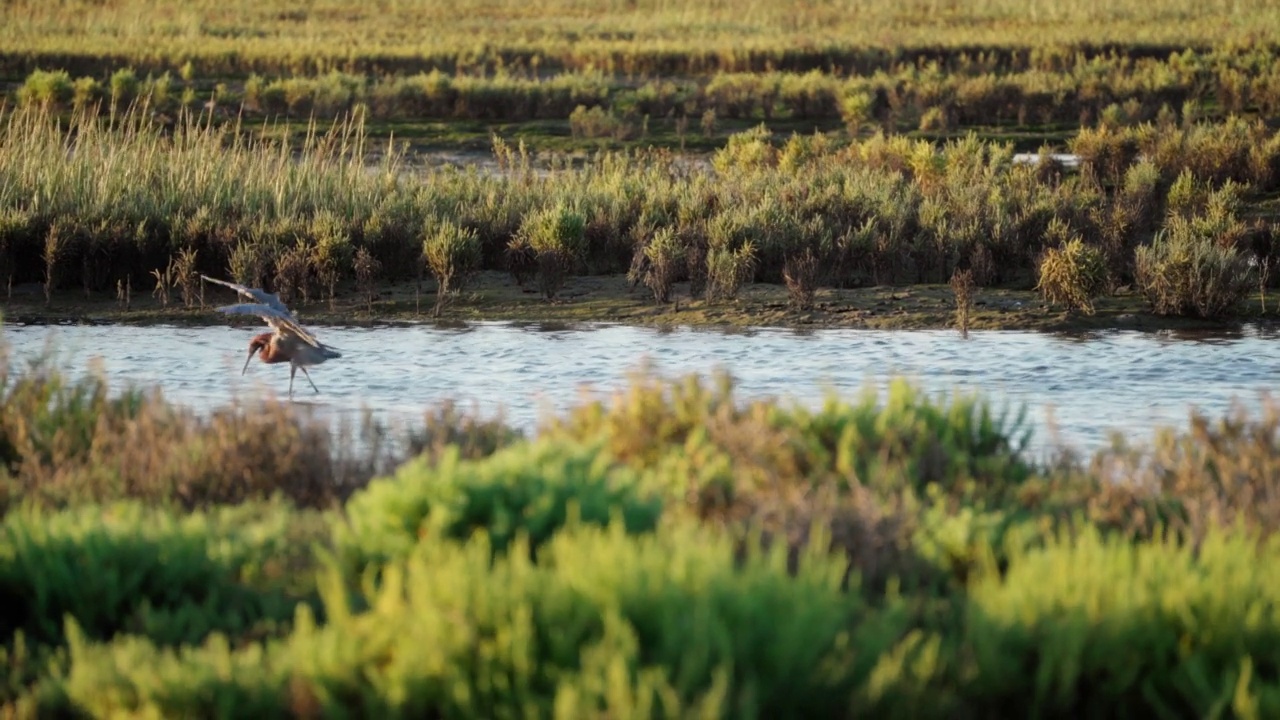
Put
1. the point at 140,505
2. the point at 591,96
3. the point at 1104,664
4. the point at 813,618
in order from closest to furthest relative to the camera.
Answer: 1. the point at 813,618
2. the point at 1104,664
3. the point at 140,505
4. the point at 591,96

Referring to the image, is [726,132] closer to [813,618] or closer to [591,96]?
[591,96]

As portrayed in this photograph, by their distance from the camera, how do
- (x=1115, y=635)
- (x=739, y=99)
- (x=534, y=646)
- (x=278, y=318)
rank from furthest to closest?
(x=739, y=99) < (x=278, y=318) < (x=1115, y=635) < (x=534, y=646)

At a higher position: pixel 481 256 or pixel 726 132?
pixel 726 132

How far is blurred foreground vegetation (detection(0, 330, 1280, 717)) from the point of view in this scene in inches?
170

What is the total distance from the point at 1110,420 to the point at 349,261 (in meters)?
7.53

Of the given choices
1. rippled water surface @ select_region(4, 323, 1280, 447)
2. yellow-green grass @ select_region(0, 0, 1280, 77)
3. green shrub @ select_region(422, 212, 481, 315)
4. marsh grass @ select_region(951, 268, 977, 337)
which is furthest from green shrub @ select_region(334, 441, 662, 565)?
yellow-green grass @ select_region(0, 0, 1280, 77)

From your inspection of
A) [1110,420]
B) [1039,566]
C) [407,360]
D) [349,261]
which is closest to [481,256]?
[349,261]

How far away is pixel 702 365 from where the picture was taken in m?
12.4

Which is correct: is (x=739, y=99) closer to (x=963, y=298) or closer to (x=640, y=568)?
(x=963, y=298)

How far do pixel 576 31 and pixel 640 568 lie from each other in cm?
5042

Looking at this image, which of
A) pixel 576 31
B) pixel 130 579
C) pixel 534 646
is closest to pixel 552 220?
pixel 130 579

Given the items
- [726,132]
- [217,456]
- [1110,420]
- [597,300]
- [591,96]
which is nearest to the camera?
[217,456]

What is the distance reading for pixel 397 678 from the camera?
431cm

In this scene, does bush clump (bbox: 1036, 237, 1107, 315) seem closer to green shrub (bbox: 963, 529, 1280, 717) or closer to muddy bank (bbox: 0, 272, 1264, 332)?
muddy bank (bbox: 0, 272, 1264, 332)
